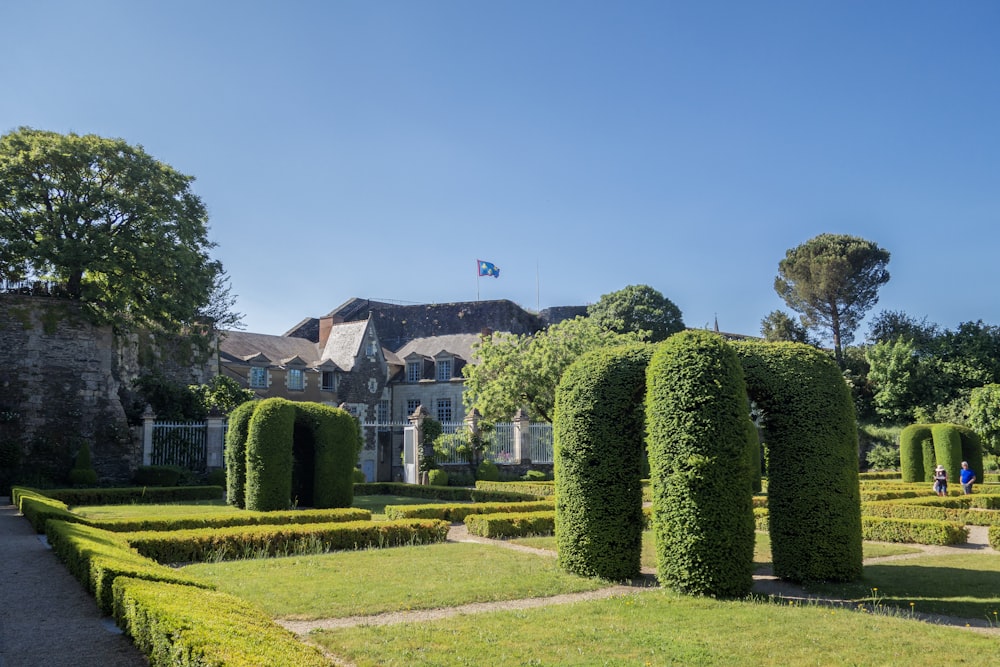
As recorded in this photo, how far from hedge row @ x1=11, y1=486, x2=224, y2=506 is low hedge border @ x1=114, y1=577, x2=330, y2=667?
17.4 m

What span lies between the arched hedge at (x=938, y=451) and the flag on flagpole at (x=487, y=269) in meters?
33.3

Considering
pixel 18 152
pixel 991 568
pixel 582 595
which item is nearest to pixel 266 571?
pixel 582 595

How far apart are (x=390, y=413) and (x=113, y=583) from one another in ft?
138

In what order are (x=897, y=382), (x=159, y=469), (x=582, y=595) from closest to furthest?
(x=582, y=595), (x=159, y=469), (x=897, y=382)

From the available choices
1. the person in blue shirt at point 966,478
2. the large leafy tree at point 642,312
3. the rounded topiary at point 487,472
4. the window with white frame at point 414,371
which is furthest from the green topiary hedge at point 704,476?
the large leafy tree at point 642,312

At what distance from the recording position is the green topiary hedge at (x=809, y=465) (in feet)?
32.4

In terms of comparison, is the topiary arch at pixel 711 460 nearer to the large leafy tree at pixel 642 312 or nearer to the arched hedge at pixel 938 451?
the arched hedge at pixel 938 451

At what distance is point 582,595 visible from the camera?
31.0 ft

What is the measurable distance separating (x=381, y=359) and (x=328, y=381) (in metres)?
4.11

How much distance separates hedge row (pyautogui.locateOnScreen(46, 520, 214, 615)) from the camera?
7922 mm

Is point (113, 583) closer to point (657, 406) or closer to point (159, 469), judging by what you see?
point (657, 406)

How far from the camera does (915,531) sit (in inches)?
586

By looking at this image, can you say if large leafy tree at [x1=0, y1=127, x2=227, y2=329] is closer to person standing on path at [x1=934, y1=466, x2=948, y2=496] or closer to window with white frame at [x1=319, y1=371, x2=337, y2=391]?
window with white frame at [x1=319, y1=371, x2=337, y2=391]

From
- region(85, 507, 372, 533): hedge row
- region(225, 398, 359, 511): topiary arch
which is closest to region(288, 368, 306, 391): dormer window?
region(225, 398, 359, 511): topiary arch
